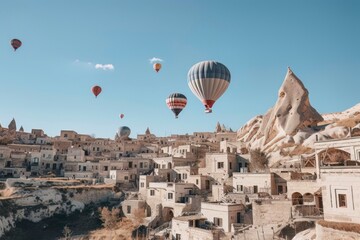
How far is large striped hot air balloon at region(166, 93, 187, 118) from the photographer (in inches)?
1944

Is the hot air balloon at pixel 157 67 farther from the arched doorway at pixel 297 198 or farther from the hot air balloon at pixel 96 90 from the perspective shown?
the arched doorway at pixel 297 198

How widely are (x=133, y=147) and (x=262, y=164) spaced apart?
1483 inches

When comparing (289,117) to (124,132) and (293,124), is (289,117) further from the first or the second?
(124,132)

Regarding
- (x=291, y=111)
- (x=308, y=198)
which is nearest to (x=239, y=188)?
(x=308, y=198)

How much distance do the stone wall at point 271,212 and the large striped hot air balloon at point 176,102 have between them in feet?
78.7

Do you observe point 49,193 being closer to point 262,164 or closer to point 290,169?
point 262,164

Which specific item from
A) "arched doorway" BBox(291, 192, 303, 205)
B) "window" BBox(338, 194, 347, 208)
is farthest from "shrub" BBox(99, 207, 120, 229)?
Answer: "window" BBox(338, 194, 347, 208)

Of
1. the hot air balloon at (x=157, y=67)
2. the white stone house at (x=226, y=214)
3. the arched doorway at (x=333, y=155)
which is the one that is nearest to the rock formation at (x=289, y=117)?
the arched doorway at (x=333, y=155)

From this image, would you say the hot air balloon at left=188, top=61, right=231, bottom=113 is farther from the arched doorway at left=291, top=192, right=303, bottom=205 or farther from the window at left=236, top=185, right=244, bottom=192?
the arched doorway at left=291, top=192, right=303, bottom=205

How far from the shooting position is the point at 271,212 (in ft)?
91.7

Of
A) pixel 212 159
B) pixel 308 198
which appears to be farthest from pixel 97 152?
pixel 308 198

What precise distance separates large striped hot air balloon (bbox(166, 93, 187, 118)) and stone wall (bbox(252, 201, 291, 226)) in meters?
24.0

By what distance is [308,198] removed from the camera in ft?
98.1

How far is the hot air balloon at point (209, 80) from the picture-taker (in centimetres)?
3869
